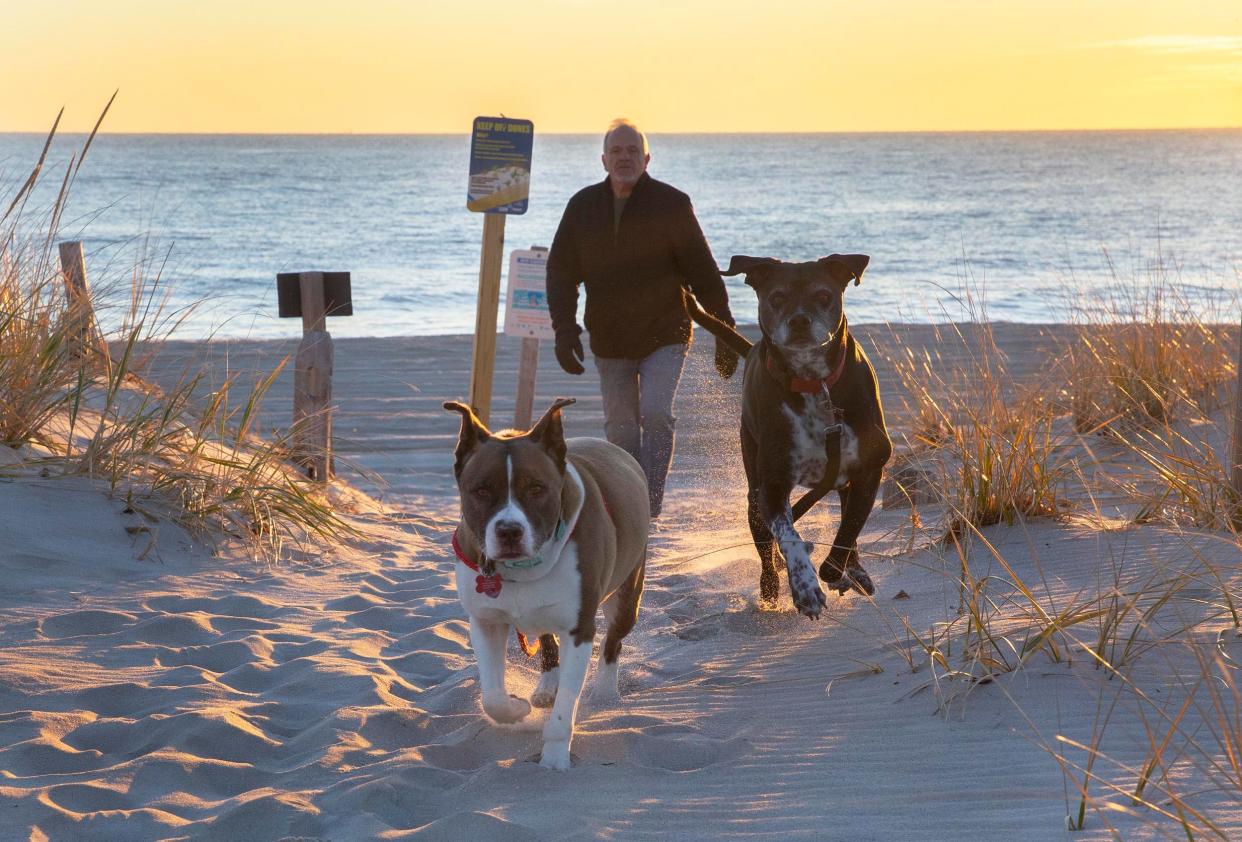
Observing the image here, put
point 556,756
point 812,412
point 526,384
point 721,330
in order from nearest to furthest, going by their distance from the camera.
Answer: point 556,756 < point 812,412 < point 721,330 < point 526,384

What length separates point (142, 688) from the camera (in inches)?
191

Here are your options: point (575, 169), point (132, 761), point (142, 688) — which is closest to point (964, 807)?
point (132, 761)

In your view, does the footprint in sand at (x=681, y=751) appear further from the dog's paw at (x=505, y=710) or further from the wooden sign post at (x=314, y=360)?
the wooden sign post at (x=314, y=360)

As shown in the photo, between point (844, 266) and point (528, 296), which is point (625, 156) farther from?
point (844, 266)

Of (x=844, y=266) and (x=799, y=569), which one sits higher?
(x=844, y=266)

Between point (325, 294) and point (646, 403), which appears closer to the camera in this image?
point (646, 403)

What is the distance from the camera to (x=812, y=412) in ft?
19.6

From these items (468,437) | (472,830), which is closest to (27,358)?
(468,437)

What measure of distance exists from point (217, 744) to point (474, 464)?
131 centimetres

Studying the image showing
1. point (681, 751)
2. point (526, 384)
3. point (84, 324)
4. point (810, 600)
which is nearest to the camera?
point (681, 751)

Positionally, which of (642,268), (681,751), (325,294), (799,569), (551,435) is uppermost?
(642,268)

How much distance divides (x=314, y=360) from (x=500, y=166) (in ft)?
6.78

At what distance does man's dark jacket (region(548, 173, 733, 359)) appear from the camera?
799cm

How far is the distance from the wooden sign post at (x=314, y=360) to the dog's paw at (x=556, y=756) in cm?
438
